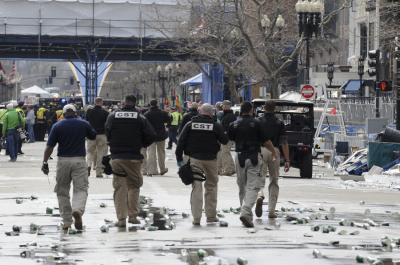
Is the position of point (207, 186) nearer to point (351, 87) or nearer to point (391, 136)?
point (391, 136)

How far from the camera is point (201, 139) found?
34.2ft

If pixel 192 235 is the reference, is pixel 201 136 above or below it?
above

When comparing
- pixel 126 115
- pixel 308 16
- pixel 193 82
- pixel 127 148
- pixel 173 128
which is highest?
pixel 308 16

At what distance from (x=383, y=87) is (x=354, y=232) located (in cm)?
1381

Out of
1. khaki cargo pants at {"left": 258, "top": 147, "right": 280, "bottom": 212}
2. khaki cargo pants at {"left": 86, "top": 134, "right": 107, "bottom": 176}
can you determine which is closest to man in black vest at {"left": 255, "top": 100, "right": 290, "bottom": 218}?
khaki cargo pants at {"left": 258, "top": 147, "right": 280, "bottom": 212}

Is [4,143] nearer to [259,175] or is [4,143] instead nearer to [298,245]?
[259,175]

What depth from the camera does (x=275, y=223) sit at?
10.4 m

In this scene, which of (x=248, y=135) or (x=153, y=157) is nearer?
(x=248, y=135)

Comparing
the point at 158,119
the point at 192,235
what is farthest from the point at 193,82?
the point at 192,235

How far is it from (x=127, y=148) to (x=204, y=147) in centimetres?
113

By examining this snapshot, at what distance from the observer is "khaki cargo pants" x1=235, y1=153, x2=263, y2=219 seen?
10078 millimetres

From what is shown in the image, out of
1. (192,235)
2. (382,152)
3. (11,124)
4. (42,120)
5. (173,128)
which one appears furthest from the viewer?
(42,120)

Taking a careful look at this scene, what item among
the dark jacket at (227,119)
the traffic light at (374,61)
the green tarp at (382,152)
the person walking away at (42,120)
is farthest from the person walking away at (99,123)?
the person walking away at (42,120)

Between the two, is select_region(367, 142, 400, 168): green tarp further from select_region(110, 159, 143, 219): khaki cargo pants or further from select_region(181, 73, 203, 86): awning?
select_region(181, 73, 203, 86): awning
